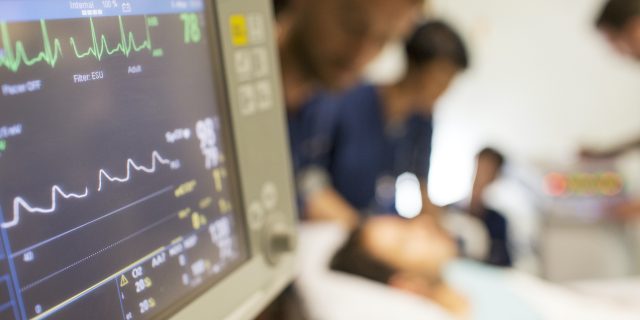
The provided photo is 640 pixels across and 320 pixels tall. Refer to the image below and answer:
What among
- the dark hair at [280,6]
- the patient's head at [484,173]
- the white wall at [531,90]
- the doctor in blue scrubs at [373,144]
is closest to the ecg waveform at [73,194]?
the dark hair at [280,6]

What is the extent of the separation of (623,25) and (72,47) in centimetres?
151

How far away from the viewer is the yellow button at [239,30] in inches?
23.5

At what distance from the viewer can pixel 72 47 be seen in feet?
1.36

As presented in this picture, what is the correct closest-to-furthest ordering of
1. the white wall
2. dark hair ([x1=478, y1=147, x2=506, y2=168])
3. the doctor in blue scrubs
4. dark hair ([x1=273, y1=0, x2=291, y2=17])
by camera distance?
dark hair ([x1=273, y1=0, x2=291, y2=17]) → the doctor in blue scrubs → dark hair ([x1=478, y1=147, x2=506, y2=168]) → the white wall

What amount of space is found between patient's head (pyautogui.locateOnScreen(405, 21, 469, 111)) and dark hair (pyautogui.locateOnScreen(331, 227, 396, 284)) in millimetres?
595

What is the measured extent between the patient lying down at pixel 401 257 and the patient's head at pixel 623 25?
33.7 inches

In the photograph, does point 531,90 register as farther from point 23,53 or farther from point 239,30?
point 23,53

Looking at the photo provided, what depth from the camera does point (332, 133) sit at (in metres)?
1.55

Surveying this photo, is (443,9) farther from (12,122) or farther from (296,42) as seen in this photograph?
(12,122)

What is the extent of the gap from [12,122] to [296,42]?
0.99 meters

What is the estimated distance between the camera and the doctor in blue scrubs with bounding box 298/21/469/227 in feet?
4.99

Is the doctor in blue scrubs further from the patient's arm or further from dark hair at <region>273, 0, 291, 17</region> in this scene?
dark hair at <region>273, 0, 291, 17</region>

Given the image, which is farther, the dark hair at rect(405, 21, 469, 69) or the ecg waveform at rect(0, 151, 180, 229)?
the dark hair at rect(405, 21, 469, 69)

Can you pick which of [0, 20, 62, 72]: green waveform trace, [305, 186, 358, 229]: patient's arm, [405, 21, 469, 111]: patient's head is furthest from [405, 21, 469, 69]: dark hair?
[0, 20, 62, 72]: green waveform trace
